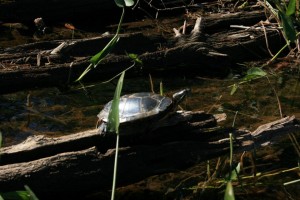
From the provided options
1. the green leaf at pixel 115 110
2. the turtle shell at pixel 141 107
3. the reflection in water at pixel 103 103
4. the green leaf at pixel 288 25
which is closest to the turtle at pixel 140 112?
the turtle shell at pixel 141 107

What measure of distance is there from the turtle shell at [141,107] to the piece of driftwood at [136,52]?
1.62 metres

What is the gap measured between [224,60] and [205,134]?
2.18 metres

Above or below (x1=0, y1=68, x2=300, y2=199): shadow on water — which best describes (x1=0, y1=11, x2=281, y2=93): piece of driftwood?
above

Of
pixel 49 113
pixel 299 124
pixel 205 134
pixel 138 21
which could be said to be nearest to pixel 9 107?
pixel 49 113

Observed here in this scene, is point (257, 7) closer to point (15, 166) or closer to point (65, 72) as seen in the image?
point (65, 72)

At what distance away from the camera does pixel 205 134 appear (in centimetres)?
327

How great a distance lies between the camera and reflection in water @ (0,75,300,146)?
164 inches

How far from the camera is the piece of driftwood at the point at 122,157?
2.93 metres

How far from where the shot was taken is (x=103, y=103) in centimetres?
463

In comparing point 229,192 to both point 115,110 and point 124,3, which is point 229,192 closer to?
point 115,110

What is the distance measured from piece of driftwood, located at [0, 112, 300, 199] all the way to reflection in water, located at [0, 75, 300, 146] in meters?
0.77

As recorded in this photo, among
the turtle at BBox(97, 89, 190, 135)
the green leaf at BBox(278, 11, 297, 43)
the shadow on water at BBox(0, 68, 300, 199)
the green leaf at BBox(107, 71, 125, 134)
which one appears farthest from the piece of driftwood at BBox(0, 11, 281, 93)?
the green leaf at BBox(107, 71, 125, 134)

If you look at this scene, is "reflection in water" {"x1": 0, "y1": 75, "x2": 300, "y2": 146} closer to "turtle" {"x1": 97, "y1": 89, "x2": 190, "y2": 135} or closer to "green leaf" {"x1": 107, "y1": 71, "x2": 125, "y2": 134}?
"turtle" {"x1": 97, "y1": 89, "x2": 190, "y2": 135}

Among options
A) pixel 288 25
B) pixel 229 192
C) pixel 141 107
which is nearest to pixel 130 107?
pixel 141 107
